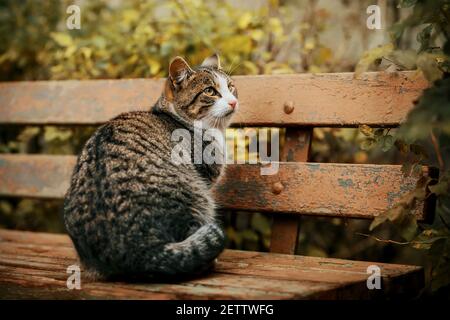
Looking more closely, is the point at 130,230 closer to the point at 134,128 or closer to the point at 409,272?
the point at 134,128

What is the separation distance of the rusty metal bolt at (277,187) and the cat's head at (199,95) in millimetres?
356

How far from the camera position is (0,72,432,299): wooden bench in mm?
1954

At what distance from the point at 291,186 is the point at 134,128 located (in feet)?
2.35

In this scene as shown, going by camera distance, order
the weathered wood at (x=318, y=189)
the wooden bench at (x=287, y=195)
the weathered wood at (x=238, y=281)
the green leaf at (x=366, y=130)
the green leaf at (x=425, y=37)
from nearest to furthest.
Result: the weathered wood at (x=238, y=281) < the wooden bench at (x=287, y=195) < the green leaf at (x=425, y=37) < the green leaf at (x=366, y=130) < the weathered wood at (x=318, y=189)

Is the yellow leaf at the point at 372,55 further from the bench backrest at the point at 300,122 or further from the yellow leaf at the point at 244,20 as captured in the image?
the yellow leaf at the point at 244,20

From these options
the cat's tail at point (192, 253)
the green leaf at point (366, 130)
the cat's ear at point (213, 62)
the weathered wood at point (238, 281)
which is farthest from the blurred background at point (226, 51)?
the cat's tail at point (192, 253)

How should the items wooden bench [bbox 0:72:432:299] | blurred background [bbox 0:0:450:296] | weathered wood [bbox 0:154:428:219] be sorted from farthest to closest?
blurred background [bbox 0:0:450:296] → weathered wood [bbox 0:154:428:219] → wooden bench [bbox 0:72:432:299]

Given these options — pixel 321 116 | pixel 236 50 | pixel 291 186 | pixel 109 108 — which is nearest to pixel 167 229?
pixel 291 186

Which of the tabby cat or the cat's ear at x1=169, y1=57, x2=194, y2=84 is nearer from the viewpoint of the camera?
the tabby cat

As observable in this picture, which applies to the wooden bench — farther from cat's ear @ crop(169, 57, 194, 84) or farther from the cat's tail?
cat's ear @ crop(169, 57, 194, 84)

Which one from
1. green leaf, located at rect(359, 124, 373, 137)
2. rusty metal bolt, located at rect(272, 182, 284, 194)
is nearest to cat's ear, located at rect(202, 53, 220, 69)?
rusty metal bolt, located at rect(272, 182, 284, 194)

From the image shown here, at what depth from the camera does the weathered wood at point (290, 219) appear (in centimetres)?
267

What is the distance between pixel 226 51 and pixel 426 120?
191cm

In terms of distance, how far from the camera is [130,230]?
6.63ft
